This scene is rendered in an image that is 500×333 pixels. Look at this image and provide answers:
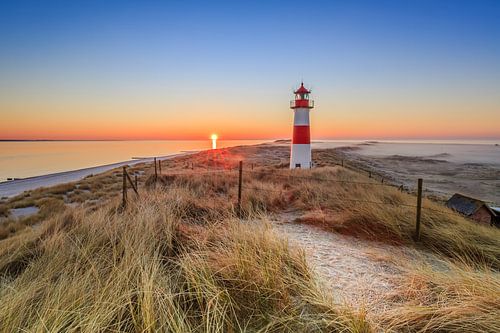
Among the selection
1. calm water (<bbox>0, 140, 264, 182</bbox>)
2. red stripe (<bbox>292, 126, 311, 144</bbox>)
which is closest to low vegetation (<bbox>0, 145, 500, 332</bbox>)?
red stripe (<bbox>292, 126, 311, 144</bbox>)

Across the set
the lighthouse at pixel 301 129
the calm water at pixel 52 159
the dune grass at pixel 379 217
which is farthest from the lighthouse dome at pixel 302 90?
the calm water at pixel 52 159

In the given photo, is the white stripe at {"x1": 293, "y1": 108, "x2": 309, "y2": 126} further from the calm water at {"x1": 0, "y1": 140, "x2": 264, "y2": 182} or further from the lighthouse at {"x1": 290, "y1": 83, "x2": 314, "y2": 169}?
the calm water at {"x1": 0, "y1": 140, "x2": 264, "y2": 182}

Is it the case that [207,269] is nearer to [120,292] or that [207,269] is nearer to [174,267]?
[174,267]

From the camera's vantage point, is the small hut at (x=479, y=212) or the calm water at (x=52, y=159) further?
the calm water at (x=52, y=159)

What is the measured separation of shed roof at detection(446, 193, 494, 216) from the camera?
24.8ft

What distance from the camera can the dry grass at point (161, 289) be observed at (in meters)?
2.02

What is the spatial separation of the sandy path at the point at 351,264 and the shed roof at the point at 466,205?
4657mm

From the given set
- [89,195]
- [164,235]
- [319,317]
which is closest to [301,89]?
[89,195]

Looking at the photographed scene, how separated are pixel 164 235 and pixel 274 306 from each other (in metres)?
2.09

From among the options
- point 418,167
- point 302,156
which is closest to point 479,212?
point 302,156

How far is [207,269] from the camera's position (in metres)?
2.83

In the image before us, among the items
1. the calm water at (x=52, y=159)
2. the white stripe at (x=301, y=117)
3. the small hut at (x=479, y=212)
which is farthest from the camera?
the calm water at (x=52, y=159)

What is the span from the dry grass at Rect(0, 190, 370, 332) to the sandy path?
49 centimetres

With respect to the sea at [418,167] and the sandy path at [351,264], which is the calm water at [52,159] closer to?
the sea at [418,167]
